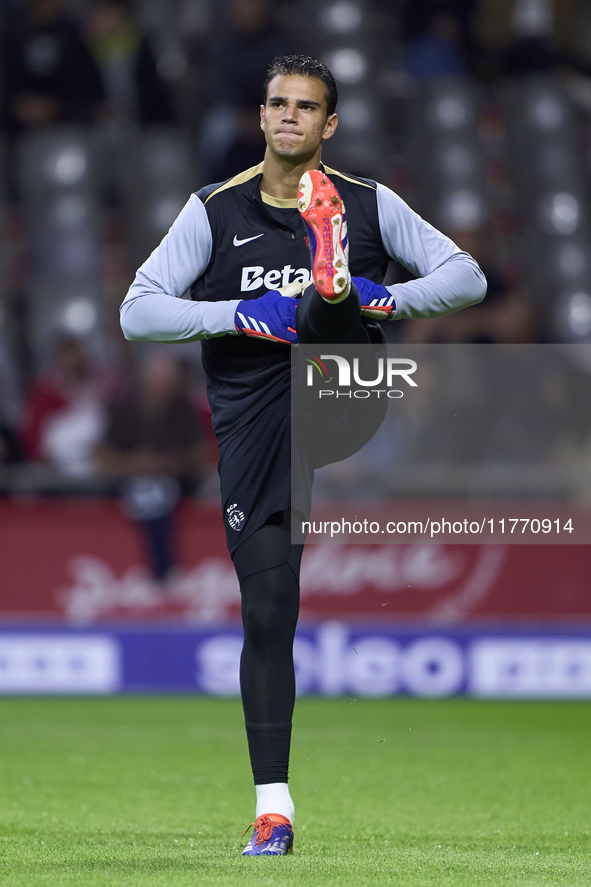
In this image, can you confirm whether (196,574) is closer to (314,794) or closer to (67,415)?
(67,415)

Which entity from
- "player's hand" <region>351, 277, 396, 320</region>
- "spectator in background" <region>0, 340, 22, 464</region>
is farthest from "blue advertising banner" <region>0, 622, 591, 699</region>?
"player's hand" <region>351, 277, 396, 320</region>

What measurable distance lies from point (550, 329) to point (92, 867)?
794 cm

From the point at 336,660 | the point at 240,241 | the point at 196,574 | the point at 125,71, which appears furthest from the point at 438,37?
the point at 240,241

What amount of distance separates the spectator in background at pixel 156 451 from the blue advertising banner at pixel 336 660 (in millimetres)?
787

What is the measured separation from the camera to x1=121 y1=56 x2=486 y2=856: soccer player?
3.70m

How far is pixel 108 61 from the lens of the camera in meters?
12.4

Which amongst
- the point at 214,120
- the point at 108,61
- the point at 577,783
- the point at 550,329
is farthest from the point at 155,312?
the point at 108,61

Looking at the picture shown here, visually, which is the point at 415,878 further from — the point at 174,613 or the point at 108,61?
the point at 108,61

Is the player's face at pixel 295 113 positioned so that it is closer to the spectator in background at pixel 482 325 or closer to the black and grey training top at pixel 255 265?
the black and grey training top at pixel 255 265

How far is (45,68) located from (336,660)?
6.16 m

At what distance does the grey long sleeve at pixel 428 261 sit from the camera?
383 centimetres

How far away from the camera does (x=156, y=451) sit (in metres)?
9.27

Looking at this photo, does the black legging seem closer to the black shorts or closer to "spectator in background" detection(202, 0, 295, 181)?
the black shorts

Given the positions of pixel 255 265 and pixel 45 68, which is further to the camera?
pixel 45 68
